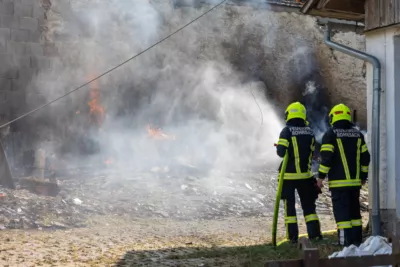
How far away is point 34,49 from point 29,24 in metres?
0.69

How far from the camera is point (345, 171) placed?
6.43m

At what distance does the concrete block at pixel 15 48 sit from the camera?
43.6ft

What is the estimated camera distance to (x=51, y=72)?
14.0 m

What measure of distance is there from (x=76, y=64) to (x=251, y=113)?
18.6 feet

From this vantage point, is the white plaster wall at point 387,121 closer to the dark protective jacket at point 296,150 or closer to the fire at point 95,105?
the dark protective jacket at point 296,150

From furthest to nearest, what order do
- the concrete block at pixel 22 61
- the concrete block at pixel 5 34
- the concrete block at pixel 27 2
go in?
the concrete block at pixel 27 2
the concrete block at pixel 22 61
the concrete block at pixel 5 34

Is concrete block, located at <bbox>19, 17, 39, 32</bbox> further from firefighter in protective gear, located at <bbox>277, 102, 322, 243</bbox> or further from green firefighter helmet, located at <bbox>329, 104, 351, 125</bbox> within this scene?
green firefighter helmet, located at <bbox>329, 104, 351, 125</bbox>

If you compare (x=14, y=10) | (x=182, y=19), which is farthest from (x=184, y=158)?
(x=14, y=10)

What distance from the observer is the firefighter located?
6.41 meters

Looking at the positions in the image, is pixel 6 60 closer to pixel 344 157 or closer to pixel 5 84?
pixel 5 84

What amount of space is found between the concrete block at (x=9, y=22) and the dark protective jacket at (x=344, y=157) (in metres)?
9.92

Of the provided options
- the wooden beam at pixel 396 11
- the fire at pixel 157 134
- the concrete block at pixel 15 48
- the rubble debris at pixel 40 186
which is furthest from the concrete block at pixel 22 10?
the wooden beam at pixel 396 11

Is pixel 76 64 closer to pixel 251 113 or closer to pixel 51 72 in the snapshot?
pixel 51 72

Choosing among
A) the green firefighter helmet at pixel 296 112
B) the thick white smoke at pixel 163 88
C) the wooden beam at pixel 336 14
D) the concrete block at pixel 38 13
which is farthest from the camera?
the thick white smoke at pixel 163 88
